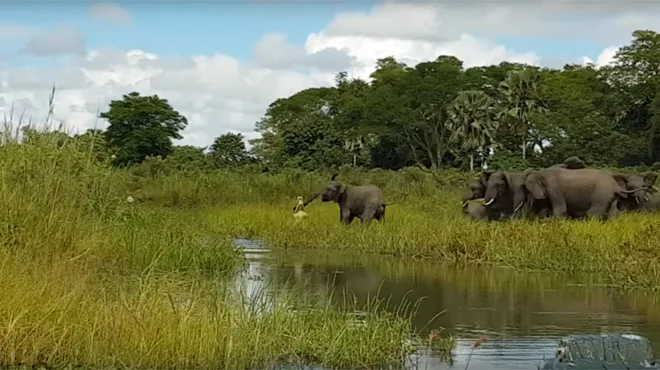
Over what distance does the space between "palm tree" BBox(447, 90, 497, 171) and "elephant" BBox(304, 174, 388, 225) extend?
30.0m

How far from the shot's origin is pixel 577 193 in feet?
64.3

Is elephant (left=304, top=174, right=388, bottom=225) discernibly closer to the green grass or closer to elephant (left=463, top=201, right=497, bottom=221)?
elephant (left=463, top=201, right=497, bottom=221)

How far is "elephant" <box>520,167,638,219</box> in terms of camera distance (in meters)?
19.5

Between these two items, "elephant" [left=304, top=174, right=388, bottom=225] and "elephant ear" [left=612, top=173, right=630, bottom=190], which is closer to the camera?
"elephant ear" [left=612, top=173, right=630, bottom=190]

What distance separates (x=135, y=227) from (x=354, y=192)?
1024 centimetres

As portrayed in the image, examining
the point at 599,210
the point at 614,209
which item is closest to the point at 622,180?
the point at 614,209

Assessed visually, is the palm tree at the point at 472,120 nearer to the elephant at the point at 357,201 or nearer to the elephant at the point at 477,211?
the elephant at the point at 477,211

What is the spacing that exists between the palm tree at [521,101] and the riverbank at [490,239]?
103 ft

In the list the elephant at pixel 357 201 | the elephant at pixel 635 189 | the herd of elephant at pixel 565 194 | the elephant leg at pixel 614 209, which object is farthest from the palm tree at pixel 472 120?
the elephant leg at pixel 614 209

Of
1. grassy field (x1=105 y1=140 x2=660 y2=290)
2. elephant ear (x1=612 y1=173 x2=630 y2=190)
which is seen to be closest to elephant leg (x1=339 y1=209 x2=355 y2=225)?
grassy field (x1=105 y1=140 x2=660 y2=290)

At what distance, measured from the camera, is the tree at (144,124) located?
43.8 meters

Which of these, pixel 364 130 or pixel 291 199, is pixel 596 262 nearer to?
pixel 291 199

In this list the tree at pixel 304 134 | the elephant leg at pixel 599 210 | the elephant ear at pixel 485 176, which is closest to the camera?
the elephant leg at pixel 599 210

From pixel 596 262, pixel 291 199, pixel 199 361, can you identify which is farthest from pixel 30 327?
pixel 291 199
